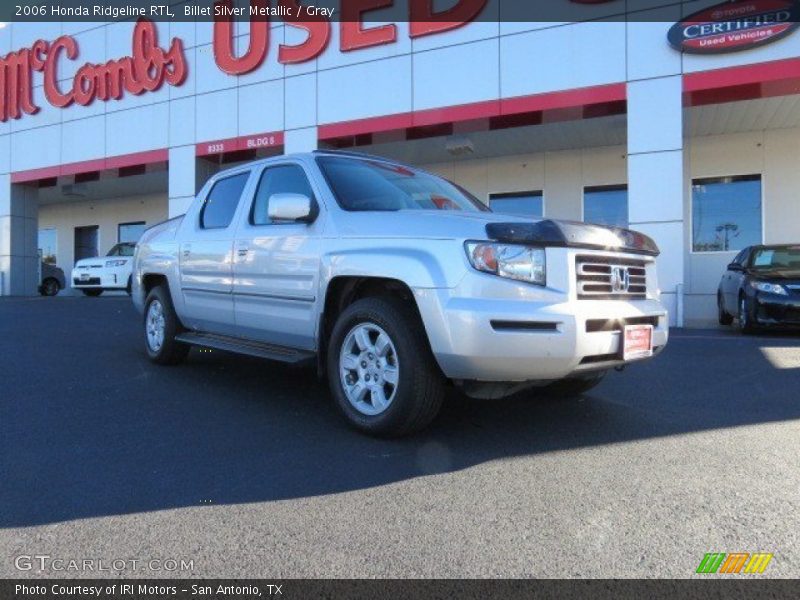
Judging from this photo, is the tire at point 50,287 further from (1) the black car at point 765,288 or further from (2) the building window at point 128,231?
(1) the black car at point 765,288

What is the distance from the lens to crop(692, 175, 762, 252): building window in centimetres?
1405

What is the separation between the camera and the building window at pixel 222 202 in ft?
17.5

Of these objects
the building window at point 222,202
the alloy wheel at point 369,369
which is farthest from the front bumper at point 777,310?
the building window at point 222,202

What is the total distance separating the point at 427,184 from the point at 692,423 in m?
2.55

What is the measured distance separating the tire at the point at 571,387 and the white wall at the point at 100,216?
20.3 m

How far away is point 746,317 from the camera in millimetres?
9188

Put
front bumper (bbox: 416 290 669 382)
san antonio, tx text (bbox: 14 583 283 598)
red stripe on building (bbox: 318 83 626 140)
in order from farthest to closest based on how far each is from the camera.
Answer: red stripe on building (bbox: 318 83 626 140), front bumper (bbox: 416 290 669 382), san antonio, tx text (bbox: 14 583 283 598)

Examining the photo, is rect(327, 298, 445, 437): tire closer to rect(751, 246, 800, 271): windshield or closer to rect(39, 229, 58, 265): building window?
rect(751, 246, 800, 271): windshield

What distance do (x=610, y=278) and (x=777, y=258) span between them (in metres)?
7.61

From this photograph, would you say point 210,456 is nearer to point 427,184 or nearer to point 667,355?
point 427,184

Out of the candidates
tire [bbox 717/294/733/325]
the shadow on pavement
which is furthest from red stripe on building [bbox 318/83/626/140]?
the shadow on pavement

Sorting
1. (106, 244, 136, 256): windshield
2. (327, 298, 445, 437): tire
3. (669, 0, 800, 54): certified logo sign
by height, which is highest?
(669, 0, 800, 54): certified logo sign

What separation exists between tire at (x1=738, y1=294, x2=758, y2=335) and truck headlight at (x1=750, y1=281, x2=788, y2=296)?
11.9 inches

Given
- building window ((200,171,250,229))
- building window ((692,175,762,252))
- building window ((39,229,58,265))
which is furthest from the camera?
building window ((39,229,58,265))
